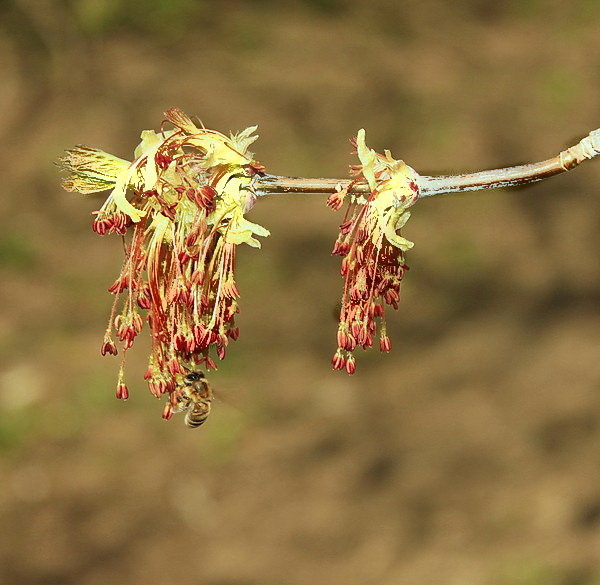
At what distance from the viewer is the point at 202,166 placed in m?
1.90

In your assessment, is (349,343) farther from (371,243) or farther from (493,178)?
(493,178)

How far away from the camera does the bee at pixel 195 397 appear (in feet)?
8.57

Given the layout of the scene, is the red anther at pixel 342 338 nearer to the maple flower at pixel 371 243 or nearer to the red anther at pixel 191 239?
the maple flower at pixel 371 243

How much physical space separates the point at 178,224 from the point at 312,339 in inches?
122

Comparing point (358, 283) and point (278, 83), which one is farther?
point (278, 83)

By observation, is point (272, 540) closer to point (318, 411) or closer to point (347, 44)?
point (318, 411)

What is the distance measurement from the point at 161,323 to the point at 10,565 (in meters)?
3.55

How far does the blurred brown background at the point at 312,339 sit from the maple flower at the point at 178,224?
2.89 meters

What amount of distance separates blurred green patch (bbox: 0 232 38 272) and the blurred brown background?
15 millimetres

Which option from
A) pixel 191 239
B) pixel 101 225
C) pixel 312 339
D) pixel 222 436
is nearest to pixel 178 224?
pixel 191 239

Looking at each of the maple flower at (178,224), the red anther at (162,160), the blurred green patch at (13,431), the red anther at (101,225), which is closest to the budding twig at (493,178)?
the maple flower at (178,224)

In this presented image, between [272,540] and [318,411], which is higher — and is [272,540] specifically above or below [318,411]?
below

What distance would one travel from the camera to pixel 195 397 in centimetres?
264

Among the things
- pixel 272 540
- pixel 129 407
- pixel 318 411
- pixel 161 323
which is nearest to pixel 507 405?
pixel 318 411
